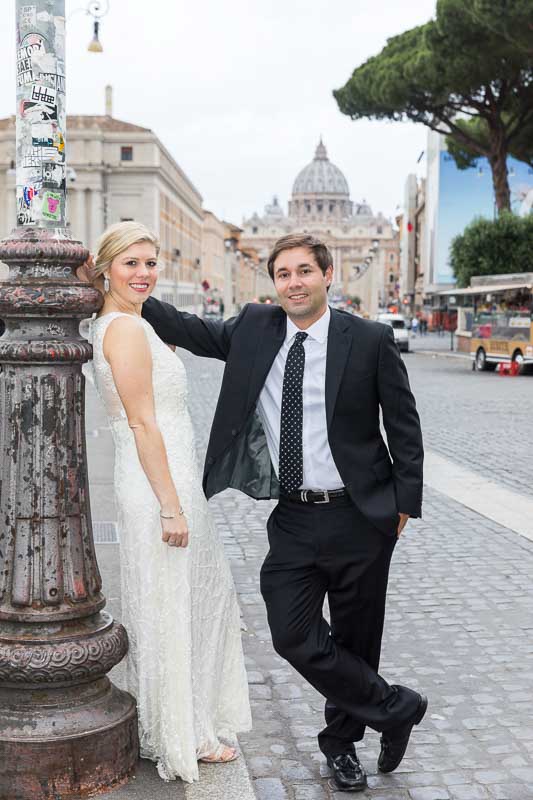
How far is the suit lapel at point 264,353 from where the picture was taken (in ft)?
10.9

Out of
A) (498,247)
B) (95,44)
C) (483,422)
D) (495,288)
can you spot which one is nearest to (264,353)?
(483,422)

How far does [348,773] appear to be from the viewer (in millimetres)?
3387

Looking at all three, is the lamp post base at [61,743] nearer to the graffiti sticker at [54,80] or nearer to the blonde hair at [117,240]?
the blonde hair at [117,240]

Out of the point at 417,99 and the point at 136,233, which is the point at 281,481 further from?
the point at 417,99

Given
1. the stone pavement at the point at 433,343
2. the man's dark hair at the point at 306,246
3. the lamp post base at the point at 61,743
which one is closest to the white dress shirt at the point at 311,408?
the man's dark hair at the point at 306,246

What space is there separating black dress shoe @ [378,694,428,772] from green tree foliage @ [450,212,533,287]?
3508 centimetres

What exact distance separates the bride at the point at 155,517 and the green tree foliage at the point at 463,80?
2692cm

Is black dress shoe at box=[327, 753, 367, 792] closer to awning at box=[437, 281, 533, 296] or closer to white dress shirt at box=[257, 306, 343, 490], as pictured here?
white dress shirt at box=[257, 306, 343, 490]

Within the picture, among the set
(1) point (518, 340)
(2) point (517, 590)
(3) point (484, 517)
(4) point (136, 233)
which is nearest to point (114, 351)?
(4) point (136, 233)

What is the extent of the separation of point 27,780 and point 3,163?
80.6 meters

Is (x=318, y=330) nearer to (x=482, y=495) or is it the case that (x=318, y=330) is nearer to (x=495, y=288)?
(x=482, y=495)

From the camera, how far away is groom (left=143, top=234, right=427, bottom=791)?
3.25m

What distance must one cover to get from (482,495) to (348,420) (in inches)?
218

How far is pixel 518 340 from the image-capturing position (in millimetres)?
25594
